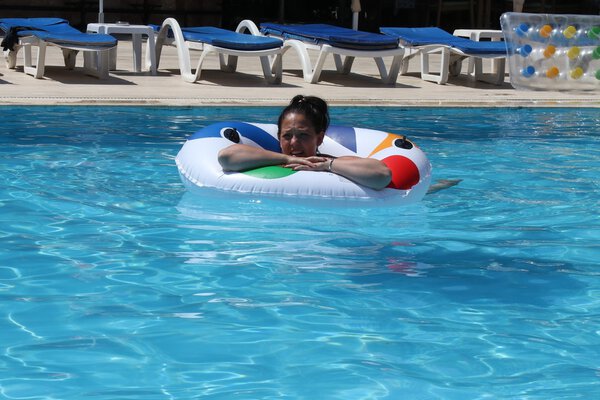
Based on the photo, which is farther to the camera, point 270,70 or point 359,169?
point 270,70

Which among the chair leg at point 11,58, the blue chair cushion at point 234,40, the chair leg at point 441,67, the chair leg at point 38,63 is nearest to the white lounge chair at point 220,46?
the blue chair cushion at point 234,40

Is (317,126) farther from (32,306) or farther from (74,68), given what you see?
(74,68)


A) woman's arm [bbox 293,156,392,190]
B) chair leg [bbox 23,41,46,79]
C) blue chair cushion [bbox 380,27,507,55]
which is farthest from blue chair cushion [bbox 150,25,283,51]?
woman's arm [bbox 293,156,392,190]

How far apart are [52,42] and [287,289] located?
6862mm

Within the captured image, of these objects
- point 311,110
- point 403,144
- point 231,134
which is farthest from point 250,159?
point 403,144

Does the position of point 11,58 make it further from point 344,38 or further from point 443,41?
point 443,41

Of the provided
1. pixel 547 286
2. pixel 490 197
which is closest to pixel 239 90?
pixel 490 197

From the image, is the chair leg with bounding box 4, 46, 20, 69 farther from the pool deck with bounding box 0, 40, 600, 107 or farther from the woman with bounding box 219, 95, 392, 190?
the woman with bounding box 219, 95, 392, 190

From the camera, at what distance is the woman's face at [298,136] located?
5562 mm

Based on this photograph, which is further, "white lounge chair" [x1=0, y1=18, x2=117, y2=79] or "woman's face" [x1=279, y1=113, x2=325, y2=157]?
"white lounge chair" [x1=0, y1=18, x2=117, y2=79]

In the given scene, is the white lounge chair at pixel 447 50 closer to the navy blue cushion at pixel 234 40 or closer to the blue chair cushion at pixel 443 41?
the blue chair cushion at pixel 443 41

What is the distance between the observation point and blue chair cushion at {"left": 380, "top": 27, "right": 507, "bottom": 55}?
1170 cm

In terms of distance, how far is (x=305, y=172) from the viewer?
5.46 meters

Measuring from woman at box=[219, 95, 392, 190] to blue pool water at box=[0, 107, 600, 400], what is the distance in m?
0.21
